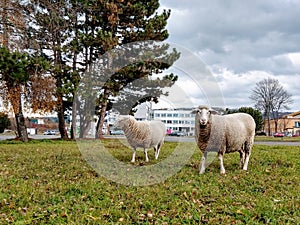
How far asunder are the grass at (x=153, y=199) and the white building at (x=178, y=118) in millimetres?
1805

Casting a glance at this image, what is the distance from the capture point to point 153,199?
17.3 feet

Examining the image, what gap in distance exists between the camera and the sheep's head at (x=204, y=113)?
730cm

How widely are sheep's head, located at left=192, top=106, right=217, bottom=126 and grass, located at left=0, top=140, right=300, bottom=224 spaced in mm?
1368

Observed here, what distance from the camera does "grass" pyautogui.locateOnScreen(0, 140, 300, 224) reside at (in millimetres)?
4316

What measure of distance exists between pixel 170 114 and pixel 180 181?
4802 mm

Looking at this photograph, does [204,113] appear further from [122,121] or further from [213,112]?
[122,121]

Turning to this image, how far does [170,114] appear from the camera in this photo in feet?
37.3

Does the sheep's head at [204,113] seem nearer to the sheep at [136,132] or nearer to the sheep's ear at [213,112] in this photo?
the sheep's ear at [213,112]

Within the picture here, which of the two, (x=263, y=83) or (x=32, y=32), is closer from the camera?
(x=32, y=32)

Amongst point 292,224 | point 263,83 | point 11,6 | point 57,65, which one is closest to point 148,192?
point 292,224

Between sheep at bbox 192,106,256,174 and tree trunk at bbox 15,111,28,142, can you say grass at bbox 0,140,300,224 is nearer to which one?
sheep at bbox 192,106,256,174

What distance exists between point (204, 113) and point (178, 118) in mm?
3377

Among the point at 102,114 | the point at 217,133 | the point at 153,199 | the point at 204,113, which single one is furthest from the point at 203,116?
the point at 102,114

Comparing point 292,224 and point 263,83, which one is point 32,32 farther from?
point 263,83
